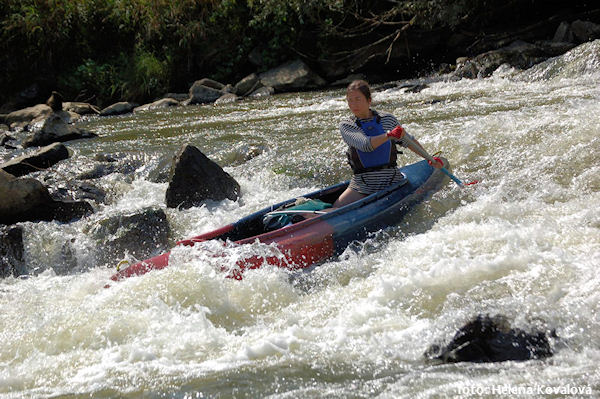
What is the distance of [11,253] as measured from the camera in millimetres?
5191

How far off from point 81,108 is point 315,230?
9.57 metres

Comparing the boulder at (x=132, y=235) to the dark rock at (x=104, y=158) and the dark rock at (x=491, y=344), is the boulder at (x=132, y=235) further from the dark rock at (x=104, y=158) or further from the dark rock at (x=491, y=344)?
the dark rock at (x=491, y=344)

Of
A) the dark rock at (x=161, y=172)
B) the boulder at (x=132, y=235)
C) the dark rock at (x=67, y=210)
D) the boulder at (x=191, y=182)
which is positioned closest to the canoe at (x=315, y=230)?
the boulder at (x=132, y=235)

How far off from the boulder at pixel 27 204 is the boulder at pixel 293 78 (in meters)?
7.17

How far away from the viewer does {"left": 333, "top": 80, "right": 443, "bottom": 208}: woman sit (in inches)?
183

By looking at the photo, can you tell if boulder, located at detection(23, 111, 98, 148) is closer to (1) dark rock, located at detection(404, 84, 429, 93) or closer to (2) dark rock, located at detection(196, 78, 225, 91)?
(2) dark rock, located at detection(196, 78, 225, 91)

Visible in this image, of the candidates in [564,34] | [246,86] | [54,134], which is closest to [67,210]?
[54,134]

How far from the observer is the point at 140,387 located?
2.88m

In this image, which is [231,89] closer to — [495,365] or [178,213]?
[178,213]

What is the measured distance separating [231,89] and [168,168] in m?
6.19

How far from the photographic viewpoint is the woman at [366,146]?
15.3 ft

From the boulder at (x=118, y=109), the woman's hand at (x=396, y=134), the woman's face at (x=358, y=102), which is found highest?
the woman's face at (x=358, y=102)

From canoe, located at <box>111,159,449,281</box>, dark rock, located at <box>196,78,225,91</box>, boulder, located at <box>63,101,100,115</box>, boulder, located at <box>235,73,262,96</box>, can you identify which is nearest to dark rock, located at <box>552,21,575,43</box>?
boulder, located at <box>235,73,262,96</box>

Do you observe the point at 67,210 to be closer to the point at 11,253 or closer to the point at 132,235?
the point at 11,253
